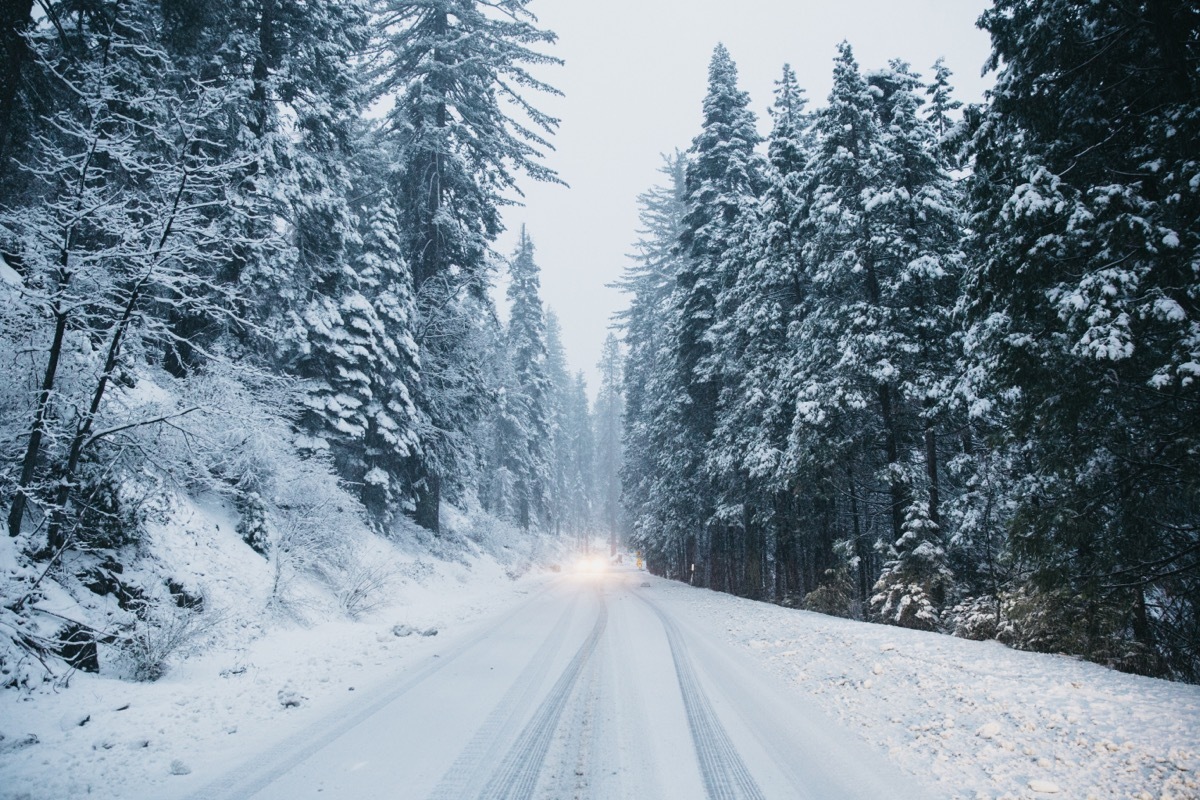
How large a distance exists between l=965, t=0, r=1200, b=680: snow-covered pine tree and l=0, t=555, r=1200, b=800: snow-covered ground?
4.81 ft

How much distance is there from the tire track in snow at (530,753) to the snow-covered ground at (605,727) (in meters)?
0.02

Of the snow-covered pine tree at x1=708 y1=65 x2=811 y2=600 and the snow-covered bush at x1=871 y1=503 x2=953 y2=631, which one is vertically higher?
the snow-covered pine tree at x1=708 y1=65 x2=811 y2=600

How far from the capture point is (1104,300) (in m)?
6.03

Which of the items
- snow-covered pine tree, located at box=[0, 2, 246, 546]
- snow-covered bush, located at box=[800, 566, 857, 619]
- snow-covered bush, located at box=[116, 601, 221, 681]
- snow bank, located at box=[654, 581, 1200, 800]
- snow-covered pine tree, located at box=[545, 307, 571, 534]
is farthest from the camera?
snow-covered pine tree, located at box=[545, 307, 571, 534]

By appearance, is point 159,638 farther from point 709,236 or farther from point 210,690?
point 709,236

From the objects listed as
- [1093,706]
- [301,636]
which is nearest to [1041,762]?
Answer: [1093,706]

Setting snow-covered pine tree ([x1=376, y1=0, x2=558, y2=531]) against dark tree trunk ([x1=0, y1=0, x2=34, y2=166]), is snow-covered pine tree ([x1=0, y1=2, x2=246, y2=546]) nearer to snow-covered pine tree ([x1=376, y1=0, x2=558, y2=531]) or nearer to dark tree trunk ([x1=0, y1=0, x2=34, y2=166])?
dark tree trunk ([x1=0, y1=0, x2=34, y2=166])

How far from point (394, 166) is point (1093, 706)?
68.2ft

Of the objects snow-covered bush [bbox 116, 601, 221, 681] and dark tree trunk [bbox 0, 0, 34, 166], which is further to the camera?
dark tree trunk [bbox 0, 0, 34, 166]

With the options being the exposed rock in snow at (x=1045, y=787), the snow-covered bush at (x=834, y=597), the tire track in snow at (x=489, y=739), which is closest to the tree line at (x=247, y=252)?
the tire track in snow at (x=489, y=739)

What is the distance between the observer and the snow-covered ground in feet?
12.8

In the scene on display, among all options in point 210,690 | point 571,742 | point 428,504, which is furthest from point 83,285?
point 428,504

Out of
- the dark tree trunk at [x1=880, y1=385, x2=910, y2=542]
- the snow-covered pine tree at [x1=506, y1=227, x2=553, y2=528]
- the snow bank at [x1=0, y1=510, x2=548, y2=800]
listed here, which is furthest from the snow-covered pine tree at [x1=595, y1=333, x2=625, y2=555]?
the snow bank at [x1=0, y1=510, x2=548, y2=800]

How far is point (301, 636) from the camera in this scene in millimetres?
8375
